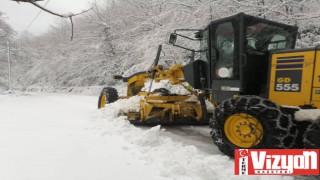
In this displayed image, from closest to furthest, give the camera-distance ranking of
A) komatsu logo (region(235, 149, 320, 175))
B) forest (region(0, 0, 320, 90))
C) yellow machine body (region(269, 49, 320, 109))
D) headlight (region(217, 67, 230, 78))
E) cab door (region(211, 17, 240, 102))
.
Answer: komatsu logo (region(235, 149, 320, 175)) < yellow machine body (region(269, 49, 320, 109)) < cab door (region(211, 17, 240, 102)) < headlight (region(217, 67, 230, 78)) < forest (region(0, 0, 320, 90))

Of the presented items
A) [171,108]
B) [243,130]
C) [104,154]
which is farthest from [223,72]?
[104,154]

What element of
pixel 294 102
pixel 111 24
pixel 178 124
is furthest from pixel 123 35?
pixel 294 102

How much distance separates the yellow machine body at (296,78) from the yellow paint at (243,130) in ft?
2.02

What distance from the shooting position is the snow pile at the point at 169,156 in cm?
402

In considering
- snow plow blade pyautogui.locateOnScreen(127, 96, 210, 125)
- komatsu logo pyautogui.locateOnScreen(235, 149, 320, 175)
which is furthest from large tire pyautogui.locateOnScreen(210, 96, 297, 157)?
snow plow blade pyautogui.locateOnScreen(127, 96, 210, 125)

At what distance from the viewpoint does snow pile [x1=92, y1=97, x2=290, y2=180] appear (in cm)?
402

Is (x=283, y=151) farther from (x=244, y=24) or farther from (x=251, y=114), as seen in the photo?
(x=244, y=24)

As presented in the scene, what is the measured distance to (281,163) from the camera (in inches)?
155

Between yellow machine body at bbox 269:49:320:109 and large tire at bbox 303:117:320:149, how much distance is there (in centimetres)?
65

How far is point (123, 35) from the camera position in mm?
20297

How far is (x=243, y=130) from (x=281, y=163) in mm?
918

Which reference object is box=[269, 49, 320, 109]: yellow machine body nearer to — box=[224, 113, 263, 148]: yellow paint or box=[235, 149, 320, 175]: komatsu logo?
box=[224, 113, 263, 148]: yellow paint

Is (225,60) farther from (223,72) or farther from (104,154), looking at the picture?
(104,154)

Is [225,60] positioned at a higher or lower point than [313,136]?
higher
